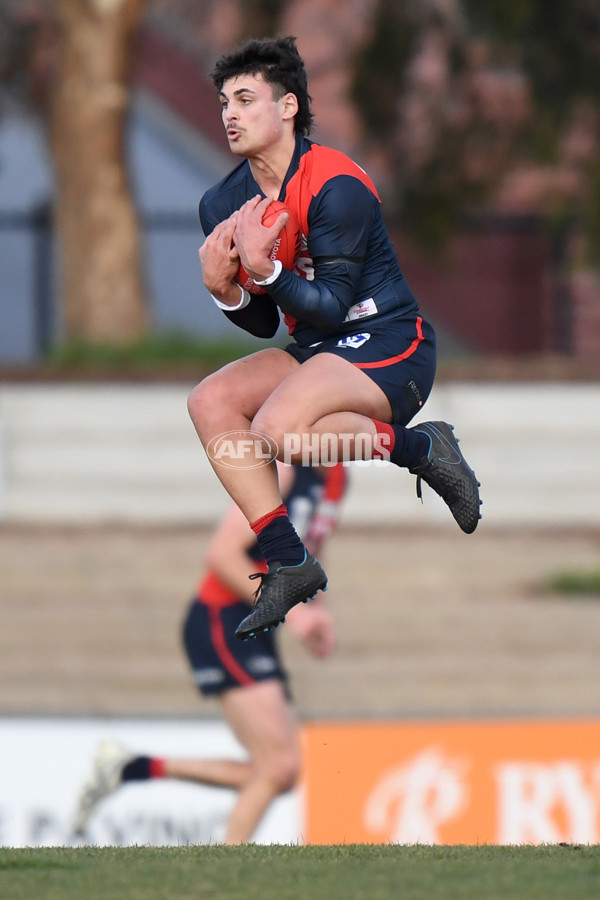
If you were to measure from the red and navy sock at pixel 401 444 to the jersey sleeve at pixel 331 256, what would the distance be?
0.47 meters

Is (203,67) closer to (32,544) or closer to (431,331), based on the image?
(32,544)

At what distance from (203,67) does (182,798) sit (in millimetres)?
22072

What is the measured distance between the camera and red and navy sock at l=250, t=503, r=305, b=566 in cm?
530

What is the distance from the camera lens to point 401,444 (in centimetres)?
548

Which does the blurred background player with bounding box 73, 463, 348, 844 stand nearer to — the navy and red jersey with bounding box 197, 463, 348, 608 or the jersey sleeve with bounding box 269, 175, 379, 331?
the navy and red jersey with bounding box 197, 463, 348, 608

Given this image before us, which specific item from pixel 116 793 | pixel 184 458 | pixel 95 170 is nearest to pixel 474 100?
pixel 95 170

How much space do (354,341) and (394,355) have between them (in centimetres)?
16

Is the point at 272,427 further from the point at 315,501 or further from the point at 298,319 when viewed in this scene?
the point at 315,501

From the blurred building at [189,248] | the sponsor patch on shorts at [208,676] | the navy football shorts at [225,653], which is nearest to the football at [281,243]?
the navy football shorts at [225,653]

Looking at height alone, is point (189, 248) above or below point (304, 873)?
above

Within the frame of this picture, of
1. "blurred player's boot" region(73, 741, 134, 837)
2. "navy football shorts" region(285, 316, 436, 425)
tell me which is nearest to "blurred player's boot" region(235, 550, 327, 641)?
"navy football shorts" region(285, 316, 436, 425)

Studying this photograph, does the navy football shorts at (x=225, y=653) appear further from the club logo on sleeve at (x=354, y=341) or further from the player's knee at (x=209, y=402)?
the club logo on sleeve at (x=354, y=341)

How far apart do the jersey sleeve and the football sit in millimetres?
70

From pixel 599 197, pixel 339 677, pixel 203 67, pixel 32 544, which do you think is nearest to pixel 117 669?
pixel 339 677
